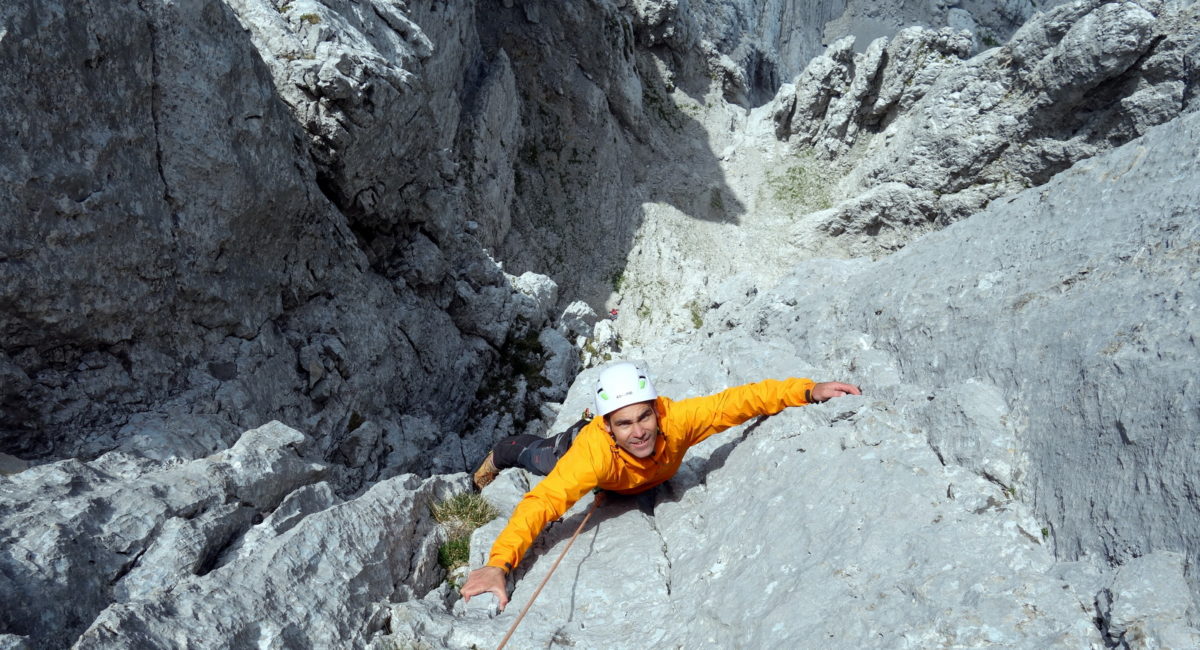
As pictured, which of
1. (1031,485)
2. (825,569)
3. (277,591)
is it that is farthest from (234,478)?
(1031,485)

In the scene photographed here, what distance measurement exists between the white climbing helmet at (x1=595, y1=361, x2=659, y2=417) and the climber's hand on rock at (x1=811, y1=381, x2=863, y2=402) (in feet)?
5.05

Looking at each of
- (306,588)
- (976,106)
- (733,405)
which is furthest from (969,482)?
(976,106)

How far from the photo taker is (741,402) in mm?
5578

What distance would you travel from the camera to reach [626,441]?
5254 millimetres

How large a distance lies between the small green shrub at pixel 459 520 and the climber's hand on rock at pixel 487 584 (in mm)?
743

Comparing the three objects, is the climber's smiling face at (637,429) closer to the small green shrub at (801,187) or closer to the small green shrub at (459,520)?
the small green shrub at (459,520)

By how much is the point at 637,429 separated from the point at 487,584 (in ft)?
5.69

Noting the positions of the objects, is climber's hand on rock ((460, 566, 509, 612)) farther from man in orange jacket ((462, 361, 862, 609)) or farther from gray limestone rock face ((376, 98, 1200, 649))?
gray limestone rock face ((376, 98, 1200, 649))

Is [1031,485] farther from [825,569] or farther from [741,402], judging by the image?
[741,402]

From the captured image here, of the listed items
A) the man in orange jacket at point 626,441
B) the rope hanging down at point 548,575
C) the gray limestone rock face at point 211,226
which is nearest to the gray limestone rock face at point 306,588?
the man in orange jacket at point 626,441

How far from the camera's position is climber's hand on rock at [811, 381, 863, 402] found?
217 inches

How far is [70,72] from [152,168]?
4.79 feet

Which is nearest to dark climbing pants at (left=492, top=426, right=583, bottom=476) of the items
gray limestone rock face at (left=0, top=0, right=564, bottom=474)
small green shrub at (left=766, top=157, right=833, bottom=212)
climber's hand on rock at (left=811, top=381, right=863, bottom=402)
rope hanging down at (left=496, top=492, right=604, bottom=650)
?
rope hanging down at (left=496, top=492, right=604, bottom=650)

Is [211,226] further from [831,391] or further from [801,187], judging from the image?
[801,187]
